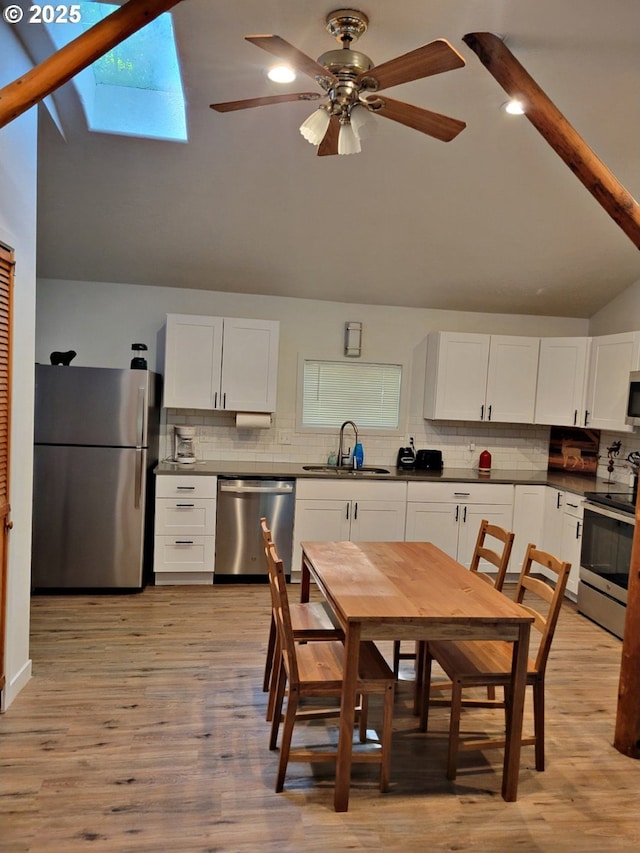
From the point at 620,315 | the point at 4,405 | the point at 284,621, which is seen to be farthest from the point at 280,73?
the point at 620,315

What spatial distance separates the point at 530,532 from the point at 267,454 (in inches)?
92.5

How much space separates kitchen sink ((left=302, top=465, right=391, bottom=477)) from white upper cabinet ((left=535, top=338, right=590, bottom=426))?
4.94 ft

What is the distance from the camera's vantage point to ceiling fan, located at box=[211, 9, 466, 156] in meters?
1.84

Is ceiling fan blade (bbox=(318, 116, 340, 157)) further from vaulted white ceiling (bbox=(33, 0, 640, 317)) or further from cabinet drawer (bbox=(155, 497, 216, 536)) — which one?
cabinet drawer (bbox=(155, 497, 216, 536))

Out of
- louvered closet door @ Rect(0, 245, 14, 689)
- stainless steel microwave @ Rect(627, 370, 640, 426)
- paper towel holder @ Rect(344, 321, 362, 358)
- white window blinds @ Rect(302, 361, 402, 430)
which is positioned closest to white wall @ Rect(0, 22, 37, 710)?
louvered closet door @ Rect(0, 245, 14, 689)

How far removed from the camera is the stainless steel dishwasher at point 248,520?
4.57 metres

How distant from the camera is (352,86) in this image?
2.07m

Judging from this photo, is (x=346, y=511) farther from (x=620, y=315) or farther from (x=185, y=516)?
(x=620, y=315)

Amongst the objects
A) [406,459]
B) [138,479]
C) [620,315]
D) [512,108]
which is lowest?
[138,479]

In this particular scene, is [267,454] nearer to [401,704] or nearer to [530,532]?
[530,532]

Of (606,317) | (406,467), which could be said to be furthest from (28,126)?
(606,317)

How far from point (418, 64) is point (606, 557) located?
3.47 m

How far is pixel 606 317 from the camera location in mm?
5379

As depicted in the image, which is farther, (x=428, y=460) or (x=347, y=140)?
(x=428, y=460)
